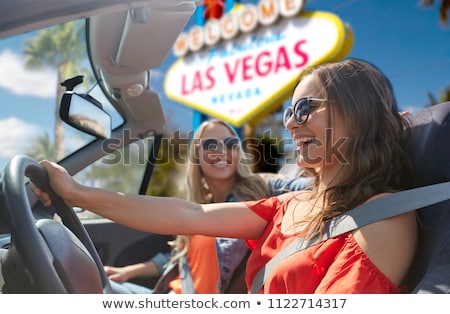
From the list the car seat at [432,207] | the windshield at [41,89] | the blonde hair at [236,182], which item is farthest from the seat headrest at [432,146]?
the windshield at [41,89]

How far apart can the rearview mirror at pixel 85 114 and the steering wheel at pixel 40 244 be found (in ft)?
1.01

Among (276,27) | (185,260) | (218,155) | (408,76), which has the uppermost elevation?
(276,27)

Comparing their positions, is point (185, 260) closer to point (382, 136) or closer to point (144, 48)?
point (144, 48)

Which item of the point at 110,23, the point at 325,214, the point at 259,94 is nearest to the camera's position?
the point at 325,214

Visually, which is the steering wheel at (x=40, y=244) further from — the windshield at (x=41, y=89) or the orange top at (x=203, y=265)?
the orange top at (x=203, y=265)

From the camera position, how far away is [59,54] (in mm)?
1589

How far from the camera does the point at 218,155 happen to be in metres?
1.75

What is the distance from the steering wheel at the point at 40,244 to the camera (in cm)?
114

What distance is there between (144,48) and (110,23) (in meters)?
0.12

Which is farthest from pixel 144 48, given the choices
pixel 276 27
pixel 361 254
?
pixel 276 27

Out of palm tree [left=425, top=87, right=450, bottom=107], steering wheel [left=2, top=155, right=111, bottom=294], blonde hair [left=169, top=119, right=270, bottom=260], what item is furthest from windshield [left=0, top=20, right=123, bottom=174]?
palm tree [left=425, top=87, right=450, bottom=107]

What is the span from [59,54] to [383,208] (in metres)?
1.04

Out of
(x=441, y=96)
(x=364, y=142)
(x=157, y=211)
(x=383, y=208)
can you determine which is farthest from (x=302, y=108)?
(x=441, y=96)
